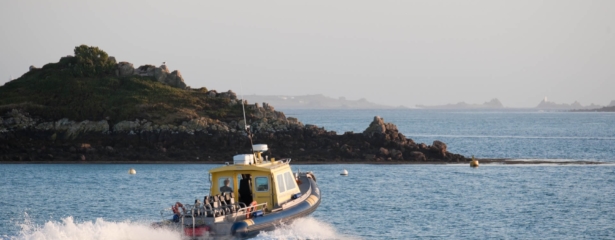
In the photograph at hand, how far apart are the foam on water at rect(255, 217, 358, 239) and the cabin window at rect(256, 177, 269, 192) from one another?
139 centimetres

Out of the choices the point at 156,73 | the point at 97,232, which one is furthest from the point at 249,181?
the point at 156,73

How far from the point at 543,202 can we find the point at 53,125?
3932 cm

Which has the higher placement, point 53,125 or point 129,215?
point 53,125

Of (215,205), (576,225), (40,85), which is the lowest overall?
(576,225)

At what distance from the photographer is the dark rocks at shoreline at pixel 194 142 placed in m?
59.7

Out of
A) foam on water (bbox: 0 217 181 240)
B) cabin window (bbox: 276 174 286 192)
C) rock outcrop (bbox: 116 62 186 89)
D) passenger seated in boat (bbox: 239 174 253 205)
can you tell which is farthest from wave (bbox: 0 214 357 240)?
rock outcrop (bbox: 116 62 186 89)

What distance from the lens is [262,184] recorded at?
26.3 meters

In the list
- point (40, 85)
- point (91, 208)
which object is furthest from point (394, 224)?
point (40, 85)

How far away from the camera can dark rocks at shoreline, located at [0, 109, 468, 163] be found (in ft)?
196

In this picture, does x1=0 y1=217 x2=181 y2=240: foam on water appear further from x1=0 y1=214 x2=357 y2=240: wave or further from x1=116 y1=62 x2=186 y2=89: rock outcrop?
x1=116 y1=62 x2=186 y2=89: rock outcrop

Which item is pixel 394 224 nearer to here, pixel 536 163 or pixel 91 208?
pixel 91 208

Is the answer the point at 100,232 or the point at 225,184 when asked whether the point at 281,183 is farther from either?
the point at 100,232

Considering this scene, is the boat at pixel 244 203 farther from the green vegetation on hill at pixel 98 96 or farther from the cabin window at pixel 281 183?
the green vegetation on hill at pixel 98 96

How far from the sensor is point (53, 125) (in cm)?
6462
